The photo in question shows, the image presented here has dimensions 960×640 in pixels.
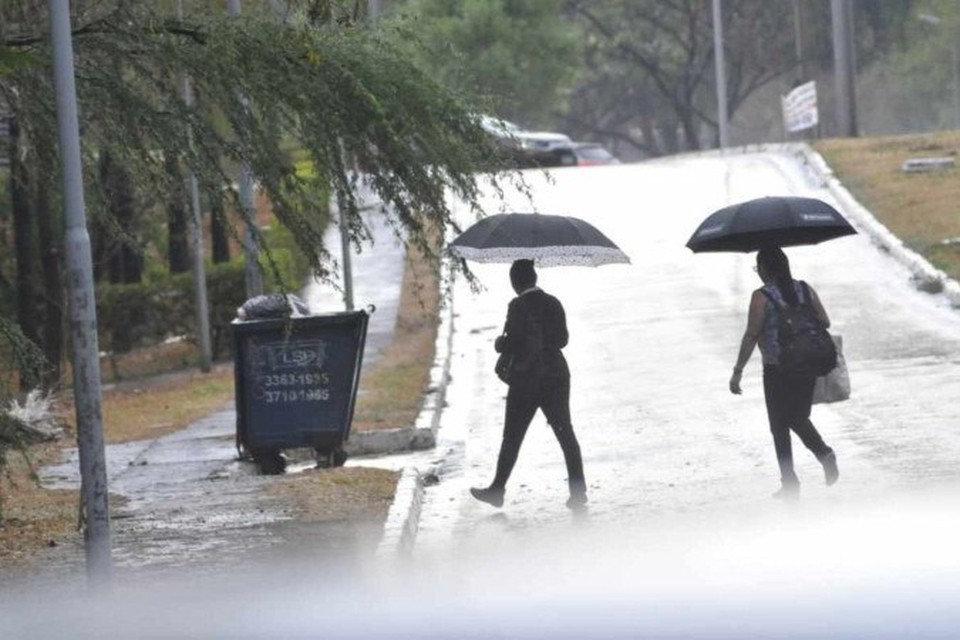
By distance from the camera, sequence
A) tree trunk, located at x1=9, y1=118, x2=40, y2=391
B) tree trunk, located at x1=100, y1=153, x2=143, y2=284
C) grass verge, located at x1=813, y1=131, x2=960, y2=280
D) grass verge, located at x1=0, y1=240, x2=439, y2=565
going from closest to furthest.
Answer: grass verge, located at x1=0, y1=240, x2=439, y2=565 < tree trunk, located at x1=100, y1=153, x2=143, y2=284 < tree trunk, located at x1=9, y1=118, x2=40, y2=391 < grass verge, located at x1=813, y1=131, x2=960, y2=280

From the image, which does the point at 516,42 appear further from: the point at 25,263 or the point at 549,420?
the point at 549,420

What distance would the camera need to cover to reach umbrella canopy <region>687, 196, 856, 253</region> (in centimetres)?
1293

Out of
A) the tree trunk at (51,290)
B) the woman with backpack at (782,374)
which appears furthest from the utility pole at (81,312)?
the tree trunk at (51,290)

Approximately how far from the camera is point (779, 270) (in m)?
12.8

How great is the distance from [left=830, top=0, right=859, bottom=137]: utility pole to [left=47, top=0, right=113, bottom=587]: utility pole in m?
33.6

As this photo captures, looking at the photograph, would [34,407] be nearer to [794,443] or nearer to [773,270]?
[794,443]

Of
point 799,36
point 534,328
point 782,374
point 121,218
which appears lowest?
point 782,374

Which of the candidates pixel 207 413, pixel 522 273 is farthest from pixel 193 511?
pixel 207 413

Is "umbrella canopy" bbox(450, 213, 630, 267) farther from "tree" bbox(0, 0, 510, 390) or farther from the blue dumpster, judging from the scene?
the blue dumpster

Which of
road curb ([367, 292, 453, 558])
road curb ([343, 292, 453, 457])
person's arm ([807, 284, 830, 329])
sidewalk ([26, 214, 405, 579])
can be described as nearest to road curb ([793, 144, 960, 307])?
road curb ([367, 292, 453, 558])

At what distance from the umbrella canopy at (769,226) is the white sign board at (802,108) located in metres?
35.8

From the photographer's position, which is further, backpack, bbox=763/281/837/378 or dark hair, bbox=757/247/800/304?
dark hair, bbox=757/247/800/304

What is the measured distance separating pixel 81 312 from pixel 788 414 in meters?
4.90

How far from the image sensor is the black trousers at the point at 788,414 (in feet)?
41.8
